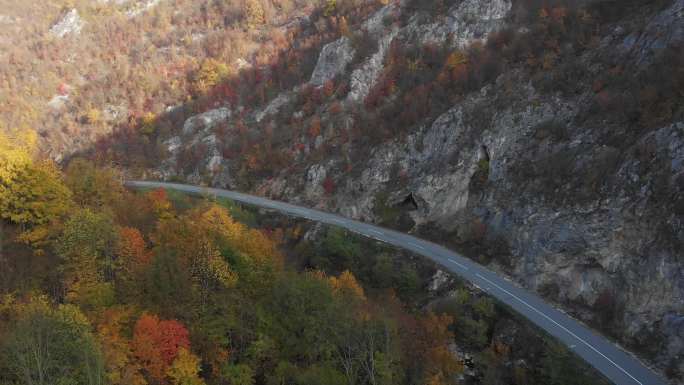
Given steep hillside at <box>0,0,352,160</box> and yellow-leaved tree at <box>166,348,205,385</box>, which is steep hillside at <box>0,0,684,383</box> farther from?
yellow-leaved tree at <box>166,348,205,385</box>

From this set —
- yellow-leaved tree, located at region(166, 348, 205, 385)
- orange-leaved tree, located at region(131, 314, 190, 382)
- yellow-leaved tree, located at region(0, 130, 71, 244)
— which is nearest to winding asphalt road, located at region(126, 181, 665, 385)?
yellow-leaved tree, located at region(166, 348, 205, 385)

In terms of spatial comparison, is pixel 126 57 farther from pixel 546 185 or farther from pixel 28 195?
pixel 546 185

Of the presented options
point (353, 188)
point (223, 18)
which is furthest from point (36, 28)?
point (353, 188)

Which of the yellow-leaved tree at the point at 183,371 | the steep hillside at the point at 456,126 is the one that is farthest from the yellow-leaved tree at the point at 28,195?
the steep hillside at the point at 456,126

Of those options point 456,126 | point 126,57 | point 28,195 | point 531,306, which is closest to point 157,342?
point 28,195

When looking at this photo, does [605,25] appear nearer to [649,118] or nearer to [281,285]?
[649,118]
